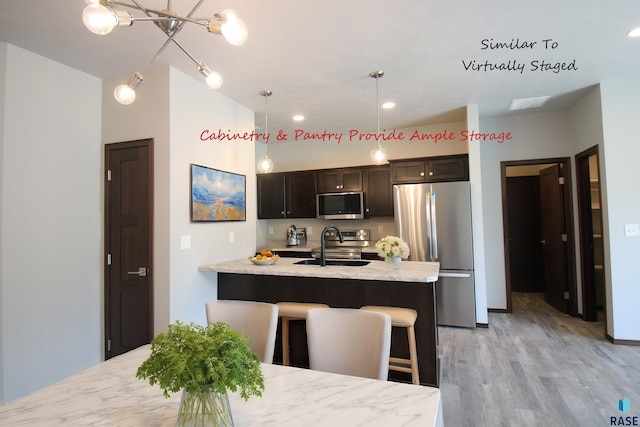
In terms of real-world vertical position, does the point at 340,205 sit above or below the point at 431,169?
below

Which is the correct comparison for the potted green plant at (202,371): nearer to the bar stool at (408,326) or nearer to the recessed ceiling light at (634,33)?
the bar stool at (408,326)

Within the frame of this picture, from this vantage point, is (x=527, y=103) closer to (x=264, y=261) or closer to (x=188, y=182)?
(x=264, y=261)

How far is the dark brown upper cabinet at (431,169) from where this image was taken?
4.29 meters

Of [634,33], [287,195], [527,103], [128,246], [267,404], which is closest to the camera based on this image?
[267,404]

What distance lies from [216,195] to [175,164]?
58 cm

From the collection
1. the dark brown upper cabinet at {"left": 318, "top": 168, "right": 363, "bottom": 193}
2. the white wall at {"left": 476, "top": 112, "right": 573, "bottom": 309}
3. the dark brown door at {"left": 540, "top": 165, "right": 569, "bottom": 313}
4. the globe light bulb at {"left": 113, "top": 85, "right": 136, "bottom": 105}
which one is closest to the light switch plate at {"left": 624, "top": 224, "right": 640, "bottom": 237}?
the dark brown door at {"left": 540, "top": 165, "right": 569, "bottom": 313}

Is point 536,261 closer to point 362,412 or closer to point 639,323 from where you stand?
point 639,323

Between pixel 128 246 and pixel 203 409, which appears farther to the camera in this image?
pixel 128 246

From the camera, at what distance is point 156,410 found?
101cm

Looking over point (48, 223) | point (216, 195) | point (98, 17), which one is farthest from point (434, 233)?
point (48, 223)

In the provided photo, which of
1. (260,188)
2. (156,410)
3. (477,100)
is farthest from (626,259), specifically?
(260,188)

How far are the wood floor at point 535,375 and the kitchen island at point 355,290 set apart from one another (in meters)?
0.37

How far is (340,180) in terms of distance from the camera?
512cm

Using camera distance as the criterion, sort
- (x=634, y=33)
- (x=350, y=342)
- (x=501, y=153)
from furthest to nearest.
Answer: (x=501, y=153) < (x=634, y=33) < (x=350, y=342)
